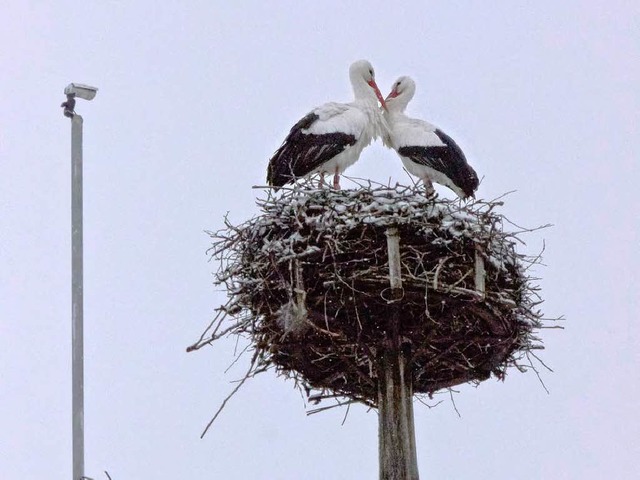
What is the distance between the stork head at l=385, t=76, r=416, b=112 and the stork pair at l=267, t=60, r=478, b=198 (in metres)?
0.03

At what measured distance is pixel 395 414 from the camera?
10.8m

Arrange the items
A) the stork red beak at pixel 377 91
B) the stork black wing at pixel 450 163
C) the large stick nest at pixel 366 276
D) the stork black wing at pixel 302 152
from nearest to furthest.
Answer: the large stick nest at pixel 366 276 → the stork black wing at pixel 302 152 → the stork black wing at pixel 450 163 → the stork red beak at pixel 377 91

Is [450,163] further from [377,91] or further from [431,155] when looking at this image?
[377,91]

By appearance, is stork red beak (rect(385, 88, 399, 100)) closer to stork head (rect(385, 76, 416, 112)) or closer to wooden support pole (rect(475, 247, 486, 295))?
stork head (rect(385, 76, 416, 112))

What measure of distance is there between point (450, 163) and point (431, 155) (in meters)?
0.18

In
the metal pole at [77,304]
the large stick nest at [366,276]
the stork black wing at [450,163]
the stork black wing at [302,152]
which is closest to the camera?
the metal pole at [77,304]

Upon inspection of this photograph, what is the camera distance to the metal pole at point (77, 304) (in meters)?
7.88

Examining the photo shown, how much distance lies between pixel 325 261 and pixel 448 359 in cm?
174

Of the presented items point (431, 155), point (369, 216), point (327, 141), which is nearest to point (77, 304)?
point (369, 216)

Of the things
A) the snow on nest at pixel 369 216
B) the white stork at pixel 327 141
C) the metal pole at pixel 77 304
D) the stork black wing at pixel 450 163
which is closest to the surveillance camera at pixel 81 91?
the metal pole at pixel 77 304

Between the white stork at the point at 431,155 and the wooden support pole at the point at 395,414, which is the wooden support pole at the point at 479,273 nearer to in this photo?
the wooden support pole at the point at 395,414

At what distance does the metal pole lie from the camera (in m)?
7.88

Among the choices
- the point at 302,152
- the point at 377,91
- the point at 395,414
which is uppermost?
the point at 377,91

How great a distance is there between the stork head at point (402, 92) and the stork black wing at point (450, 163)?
91 cm
